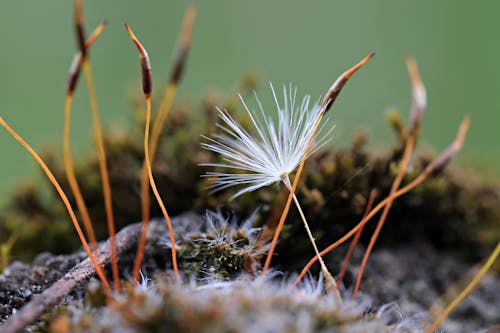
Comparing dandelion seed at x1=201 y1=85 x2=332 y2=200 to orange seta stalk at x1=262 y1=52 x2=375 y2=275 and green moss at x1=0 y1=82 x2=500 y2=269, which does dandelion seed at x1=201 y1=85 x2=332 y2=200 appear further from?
green moss at x1=0 y1=82 x2=500 y2=269

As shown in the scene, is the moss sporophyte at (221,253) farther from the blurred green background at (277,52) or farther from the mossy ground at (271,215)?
the blurred green background at (277,52)

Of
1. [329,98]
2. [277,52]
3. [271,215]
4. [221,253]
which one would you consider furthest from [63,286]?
[277,52]

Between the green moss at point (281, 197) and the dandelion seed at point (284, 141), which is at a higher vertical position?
the dandelion seed at point (284, 141)

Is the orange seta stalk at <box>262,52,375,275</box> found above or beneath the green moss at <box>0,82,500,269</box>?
above

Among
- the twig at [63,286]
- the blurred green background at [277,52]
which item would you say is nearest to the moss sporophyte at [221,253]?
the twig at [63,286]

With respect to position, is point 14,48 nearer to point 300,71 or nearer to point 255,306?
point 300,71

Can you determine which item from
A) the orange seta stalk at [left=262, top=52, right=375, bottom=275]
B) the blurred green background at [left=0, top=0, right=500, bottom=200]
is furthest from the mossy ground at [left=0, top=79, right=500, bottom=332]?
the blurred green background at [left=0, top=0, right=500, bottom=200]

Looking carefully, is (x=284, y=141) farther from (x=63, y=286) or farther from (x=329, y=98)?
(x=63, y=286)

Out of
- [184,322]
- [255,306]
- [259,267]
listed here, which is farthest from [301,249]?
[184,322]
